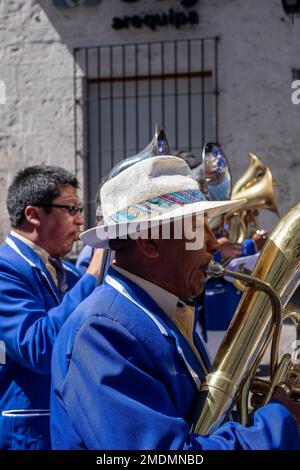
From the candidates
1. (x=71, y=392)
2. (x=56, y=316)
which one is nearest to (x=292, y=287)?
(x=71, y=392)

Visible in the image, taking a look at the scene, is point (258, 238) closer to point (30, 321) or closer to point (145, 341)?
point (30, 321)

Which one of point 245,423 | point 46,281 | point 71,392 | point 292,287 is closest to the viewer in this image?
point 71,392

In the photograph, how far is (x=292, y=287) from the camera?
5.96 feet

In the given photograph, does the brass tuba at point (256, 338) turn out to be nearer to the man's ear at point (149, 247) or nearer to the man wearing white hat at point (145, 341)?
the man wearing white hat at point (145, 341)

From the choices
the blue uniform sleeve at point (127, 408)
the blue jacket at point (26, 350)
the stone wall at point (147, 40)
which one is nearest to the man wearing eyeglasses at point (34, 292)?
the blue jacket at point (26, 350)

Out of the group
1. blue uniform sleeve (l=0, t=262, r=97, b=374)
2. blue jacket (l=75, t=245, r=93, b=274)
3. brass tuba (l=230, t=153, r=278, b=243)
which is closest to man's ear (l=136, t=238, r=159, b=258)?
blue uniform sleeve (l=0, t=262, r=97, b=374)

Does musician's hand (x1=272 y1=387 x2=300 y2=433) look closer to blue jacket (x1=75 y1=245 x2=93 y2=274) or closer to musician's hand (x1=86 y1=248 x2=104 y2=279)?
musician's hand (x1=86 y1=248 x2=104 y2=279)

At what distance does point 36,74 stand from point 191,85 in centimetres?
201

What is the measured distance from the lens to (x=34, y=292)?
2521 mm

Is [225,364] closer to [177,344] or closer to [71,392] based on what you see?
[177,344]

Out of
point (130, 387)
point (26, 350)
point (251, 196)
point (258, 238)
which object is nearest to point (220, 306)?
point (258, 238)

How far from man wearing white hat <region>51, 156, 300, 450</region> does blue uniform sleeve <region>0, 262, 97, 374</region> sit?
0.53 m

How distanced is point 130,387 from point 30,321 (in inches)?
35.1

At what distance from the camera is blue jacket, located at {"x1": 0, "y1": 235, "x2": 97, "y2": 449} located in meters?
2.28
